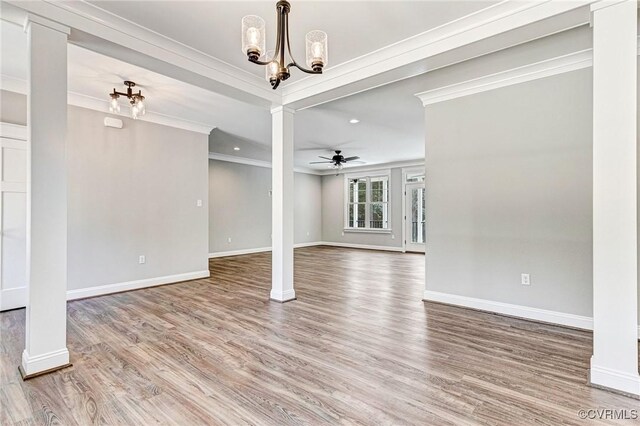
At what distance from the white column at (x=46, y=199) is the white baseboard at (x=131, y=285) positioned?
2.21 meters

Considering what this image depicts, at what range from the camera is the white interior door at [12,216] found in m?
3.68

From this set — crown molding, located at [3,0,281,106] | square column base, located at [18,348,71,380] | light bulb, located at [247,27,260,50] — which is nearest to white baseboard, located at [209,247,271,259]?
crown molding, located at [3,0,281,106]

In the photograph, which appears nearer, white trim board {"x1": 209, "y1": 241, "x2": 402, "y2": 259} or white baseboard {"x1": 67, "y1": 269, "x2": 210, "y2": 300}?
white baseboard {"x1": 67, "y1": 269, "x2": 210, "y2": 300}

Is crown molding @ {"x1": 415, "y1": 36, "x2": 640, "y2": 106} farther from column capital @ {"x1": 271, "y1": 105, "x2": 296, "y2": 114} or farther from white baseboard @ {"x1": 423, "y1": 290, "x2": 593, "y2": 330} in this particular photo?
white baseboard @ {"x1": 423, "y1": 290, "x2": 593, "y2": 330}

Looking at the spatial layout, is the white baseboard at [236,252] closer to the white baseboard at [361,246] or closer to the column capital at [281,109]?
the white baseboard at [361,246]

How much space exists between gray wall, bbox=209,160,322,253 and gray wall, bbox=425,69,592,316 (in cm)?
571

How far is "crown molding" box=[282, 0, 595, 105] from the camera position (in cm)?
221

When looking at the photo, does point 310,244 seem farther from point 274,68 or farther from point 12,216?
point 274,68

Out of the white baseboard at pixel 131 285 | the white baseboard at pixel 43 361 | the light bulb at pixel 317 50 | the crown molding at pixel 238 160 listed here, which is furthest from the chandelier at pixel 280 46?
the crown molding at pixel 238 160

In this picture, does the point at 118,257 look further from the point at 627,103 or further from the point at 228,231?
the point at 627,103

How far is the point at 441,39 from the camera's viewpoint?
2.62 m

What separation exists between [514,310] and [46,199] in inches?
174

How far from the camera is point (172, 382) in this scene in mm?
2152

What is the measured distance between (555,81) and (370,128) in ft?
9.51
